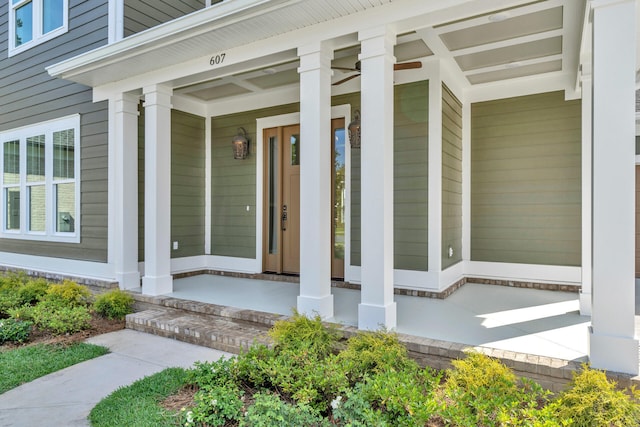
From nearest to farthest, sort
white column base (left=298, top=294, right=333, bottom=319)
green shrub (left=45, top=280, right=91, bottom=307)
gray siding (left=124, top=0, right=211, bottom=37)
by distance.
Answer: white column base (left=298, top=294, right=333, bottom=319) < green shrub (left=45, top=280, right=91, bottom=307) < gray siding (left=124, top=0, right=211, bottom=37)

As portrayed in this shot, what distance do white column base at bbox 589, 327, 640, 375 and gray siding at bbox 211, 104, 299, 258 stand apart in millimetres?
4738

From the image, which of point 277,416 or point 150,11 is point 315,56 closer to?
point 277,416

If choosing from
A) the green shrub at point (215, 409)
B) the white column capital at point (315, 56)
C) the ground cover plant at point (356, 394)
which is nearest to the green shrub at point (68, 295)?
the ground cover plant at point (356, 394)

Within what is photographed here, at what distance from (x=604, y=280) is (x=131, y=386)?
3.36 m

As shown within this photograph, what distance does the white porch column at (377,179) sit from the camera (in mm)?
3414

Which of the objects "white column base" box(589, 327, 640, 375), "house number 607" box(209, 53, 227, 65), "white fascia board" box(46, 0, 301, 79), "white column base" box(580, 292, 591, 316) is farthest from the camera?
"house number 607" box(209, 53, 227, 65)

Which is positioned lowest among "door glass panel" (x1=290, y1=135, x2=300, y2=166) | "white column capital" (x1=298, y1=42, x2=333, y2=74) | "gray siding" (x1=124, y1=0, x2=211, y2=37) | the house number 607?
"door glass panel" (x1=290, y1=135, x2=300, y2=166)

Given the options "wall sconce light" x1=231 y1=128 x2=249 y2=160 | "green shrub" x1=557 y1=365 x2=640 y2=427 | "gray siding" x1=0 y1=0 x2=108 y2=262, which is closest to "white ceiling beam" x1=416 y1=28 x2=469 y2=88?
"wall sconce light" x1=231 y1=128 x2=249 y2=160

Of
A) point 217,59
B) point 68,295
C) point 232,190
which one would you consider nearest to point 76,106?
point 232,190

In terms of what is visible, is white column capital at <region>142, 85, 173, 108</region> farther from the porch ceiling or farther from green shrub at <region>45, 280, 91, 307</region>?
green shrub at <region>45, 280, 91, 307</region>

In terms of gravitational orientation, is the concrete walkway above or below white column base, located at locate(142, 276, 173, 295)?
below

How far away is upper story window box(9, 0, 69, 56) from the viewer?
638cm

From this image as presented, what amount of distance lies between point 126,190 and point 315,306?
127 inches

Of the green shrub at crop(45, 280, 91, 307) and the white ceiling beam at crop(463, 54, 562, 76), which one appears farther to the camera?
the green shrub at crop(45, 280, 91, 307)
